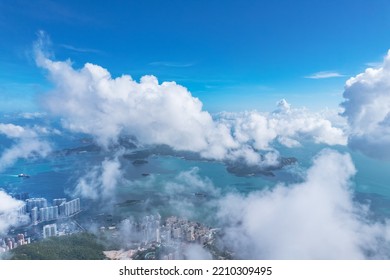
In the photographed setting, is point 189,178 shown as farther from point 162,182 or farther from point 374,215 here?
point 374,215

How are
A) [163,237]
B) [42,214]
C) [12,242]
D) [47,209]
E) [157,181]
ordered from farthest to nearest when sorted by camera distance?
[157,181]
[47,209]
[42,214]
[163,237]
[12,242]

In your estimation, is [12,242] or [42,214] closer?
[12,242]

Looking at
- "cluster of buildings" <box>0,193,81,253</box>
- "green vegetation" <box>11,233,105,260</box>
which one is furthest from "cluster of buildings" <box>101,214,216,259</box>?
"cluster of buildings" <box>0,193,81,253</box>

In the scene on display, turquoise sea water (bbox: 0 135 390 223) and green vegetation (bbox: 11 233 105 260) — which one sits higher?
turquoise sea water (bbox: 0 135 390 223)

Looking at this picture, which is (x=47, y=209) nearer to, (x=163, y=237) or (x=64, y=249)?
(x=64, y=249)

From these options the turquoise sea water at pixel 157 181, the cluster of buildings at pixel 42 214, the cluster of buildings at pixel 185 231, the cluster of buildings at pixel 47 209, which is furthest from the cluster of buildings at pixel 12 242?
the cluster of buildings at pixel 185 231

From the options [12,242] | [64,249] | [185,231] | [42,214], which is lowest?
[64,249]

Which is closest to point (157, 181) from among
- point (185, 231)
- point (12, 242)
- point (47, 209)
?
point (185, 231)

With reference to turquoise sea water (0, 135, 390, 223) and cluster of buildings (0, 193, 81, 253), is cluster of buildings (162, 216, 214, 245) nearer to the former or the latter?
turquoise sea water (0, 135, 390, 223)

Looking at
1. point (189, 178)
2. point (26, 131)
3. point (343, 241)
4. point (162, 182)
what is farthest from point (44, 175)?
point (343, 241)
